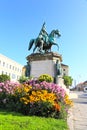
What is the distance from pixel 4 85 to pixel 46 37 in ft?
44.7

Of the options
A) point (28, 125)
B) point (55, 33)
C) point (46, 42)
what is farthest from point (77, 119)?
point (55, 33)

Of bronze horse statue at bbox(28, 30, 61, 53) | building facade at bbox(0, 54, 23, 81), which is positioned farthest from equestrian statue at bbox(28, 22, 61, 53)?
building facade at bbox(0, 54, 23, 81)

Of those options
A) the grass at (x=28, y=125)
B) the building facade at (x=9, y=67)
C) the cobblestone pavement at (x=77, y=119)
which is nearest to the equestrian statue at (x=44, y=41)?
the cobblestone pavement at (x=77, y=119)

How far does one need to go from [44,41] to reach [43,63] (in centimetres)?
238

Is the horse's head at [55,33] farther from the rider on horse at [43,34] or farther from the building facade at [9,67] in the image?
the building facade at [9,67]

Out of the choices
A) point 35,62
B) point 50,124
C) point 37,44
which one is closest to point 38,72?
point 35,62

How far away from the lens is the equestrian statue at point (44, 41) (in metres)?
23.5

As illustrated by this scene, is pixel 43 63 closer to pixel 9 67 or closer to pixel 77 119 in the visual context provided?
pixel 77 119

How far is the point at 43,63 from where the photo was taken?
22797mm

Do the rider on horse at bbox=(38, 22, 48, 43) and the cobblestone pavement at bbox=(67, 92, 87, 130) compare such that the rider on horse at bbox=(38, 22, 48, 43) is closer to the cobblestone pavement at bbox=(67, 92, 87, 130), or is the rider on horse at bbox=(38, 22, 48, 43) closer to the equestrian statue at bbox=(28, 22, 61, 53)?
the equestrian statue at bbox=(28, 22, 61, 53)

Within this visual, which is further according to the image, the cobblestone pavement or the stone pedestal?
the stone pedestal

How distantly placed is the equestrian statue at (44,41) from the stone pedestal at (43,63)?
0.88 meters

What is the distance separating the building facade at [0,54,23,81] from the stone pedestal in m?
41.0

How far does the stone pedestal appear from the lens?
22688mm
